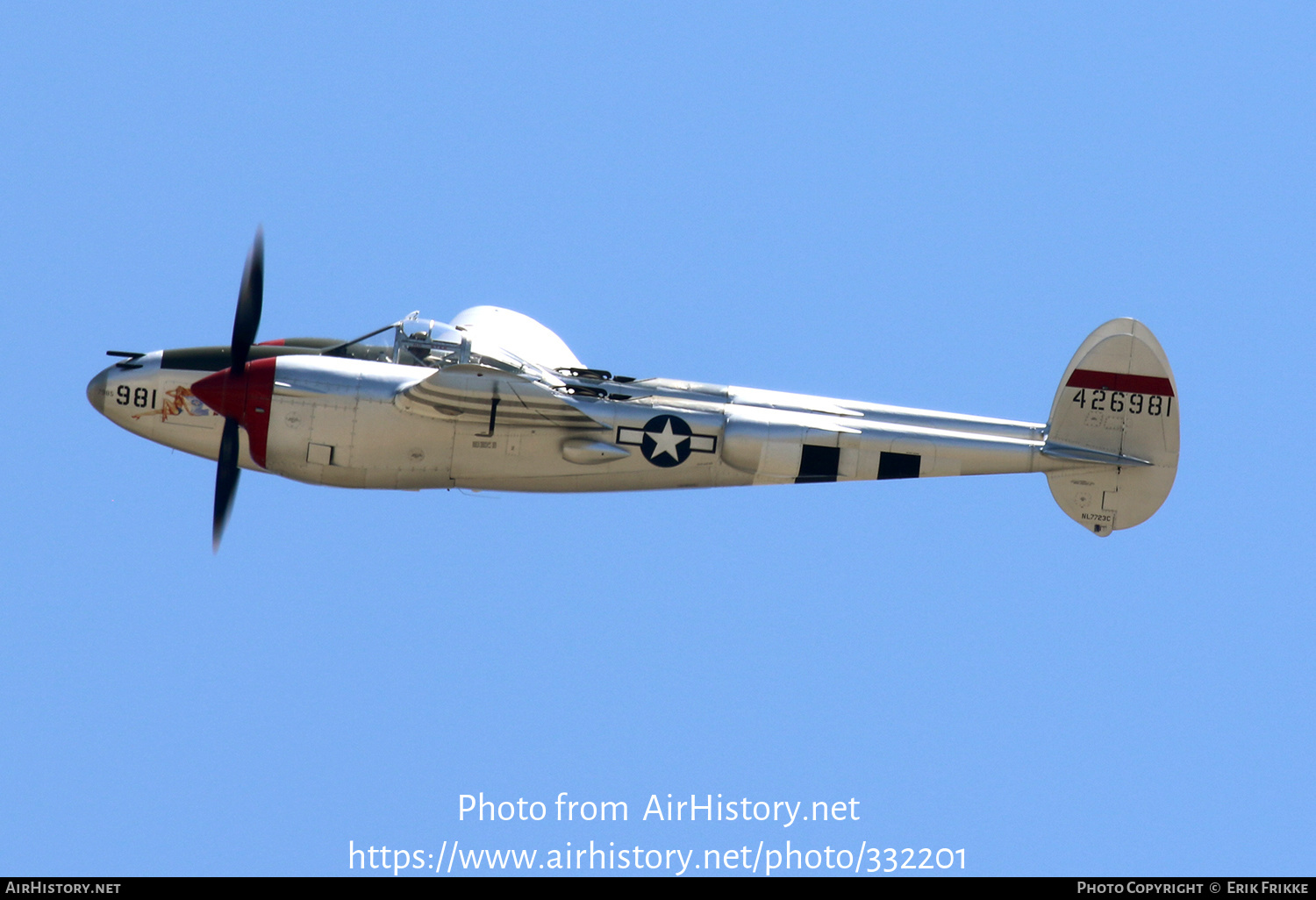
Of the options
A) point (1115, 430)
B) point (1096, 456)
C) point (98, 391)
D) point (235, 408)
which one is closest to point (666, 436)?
point (235, 408)

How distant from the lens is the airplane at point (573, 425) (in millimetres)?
20953

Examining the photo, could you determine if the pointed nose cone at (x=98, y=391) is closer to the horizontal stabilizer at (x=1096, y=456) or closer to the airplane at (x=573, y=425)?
the airplane at (x=573, y=425)

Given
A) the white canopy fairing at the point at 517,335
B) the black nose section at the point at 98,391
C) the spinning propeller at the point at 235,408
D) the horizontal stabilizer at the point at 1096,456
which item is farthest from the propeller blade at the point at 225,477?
the horizontal stabilizer at the point at 1096,456

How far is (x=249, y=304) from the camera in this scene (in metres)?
21.3

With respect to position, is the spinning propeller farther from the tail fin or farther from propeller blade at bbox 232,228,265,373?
the tail fin

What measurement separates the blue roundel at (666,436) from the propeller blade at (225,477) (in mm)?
5328

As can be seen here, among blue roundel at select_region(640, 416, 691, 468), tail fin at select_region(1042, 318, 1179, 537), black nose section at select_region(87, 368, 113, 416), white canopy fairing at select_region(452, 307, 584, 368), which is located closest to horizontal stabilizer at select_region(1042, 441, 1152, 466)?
tail fin at select_region(1042, 318, 1179, 537)

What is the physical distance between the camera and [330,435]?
68.7 feet

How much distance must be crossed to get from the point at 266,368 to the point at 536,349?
4.45 meters

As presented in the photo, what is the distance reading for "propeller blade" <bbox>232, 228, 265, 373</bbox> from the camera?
21.2 meters

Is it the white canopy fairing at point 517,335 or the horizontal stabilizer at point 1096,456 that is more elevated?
the white canopy fairing at point 517,335

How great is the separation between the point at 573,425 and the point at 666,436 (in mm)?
1251

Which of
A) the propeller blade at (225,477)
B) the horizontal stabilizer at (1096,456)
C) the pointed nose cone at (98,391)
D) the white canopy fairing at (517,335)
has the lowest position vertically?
the propeller blade at (225,477)

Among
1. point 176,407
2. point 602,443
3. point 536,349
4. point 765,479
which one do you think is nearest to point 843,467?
point 765,479
